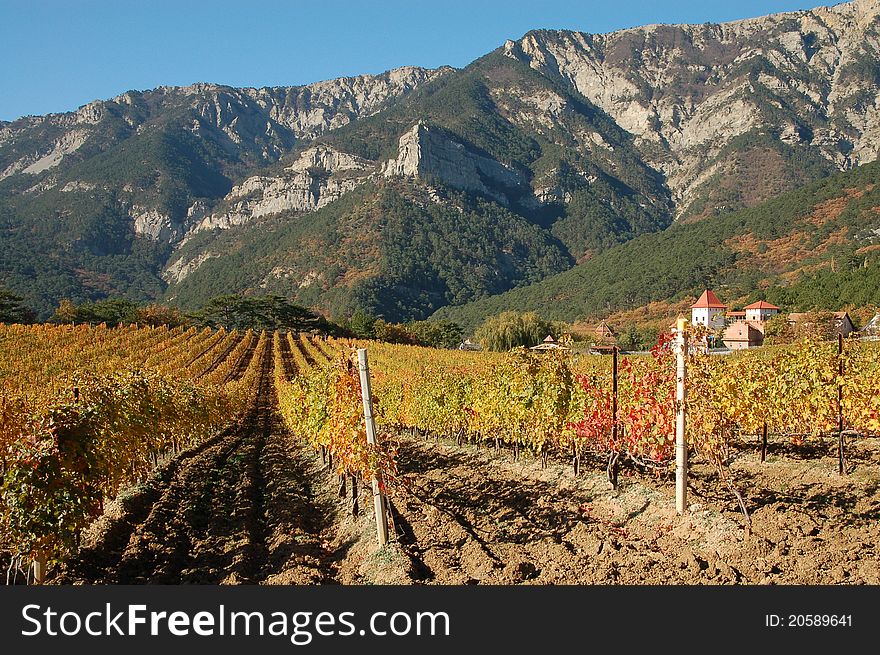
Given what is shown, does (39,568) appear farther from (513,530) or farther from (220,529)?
(513,530)

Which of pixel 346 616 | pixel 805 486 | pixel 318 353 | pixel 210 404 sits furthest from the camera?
pixel 318 353

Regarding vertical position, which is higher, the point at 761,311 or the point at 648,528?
the point at 761,311

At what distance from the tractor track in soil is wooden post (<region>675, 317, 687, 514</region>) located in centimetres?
488

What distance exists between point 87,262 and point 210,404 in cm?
20274

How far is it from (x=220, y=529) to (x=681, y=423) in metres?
7.60

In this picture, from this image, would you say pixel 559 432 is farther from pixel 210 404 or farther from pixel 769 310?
pixel 769 310

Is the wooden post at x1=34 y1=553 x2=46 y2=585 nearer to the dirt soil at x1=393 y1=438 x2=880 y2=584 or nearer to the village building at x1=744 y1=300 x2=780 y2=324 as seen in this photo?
the dirt soil at x1=393 y1=438 x2=880 y2=584

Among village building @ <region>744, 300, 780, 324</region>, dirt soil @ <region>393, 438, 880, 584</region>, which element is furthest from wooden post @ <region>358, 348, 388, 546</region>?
village building @ <region>744, 300, 780, 324</region>

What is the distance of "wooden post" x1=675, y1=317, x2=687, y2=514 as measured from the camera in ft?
28.5

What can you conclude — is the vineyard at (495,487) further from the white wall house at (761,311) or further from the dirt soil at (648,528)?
the white wall house at (761,311)

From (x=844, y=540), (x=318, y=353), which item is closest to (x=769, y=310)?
(x=318, y=353)

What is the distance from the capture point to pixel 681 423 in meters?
8.72

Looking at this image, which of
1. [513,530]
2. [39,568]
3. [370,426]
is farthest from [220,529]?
[513,530]

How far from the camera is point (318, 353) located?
56.8 m
